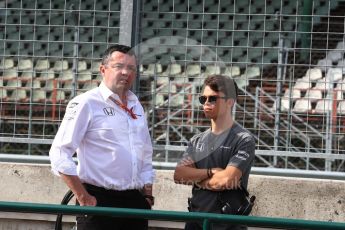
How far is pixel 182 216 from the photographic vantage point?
12.9 feet

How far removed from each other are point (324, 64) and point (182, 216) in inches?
116

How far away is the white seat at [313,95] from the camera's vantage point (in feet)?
22.0

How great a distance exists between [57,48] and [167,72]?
0.96 meters

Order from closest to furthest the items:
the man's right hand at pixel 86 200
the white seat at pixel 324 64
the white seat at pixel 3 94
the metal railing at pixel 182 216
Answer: the metal railing at pixel 182 216
the man's right hand at pixel 86 200
the white seat at pixel 324 64
the white seat at pixel 3 94

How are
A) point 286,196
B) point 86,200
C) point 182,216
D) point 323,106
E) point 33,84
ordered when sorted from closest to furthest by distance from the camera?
point 182,216 < point 86,200 < point 286,196 < point 323,106 < point 33,84

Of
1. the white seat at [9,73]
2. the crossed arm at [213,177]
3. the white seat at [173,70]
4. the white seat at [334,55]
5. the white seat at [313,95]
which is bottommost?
the crossed arm at [213,177]

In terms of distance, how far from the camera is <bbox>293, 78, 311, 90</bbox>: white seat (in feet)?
21.6

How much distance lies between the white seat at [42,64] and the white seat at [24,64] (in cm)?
7

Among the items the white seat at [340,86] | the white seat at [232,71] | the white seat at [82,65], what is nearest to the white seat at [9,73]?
the white seat at [82,65]

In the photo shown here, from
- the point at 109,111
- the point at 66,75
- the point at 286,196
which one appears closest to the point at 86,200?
the point at 109,111

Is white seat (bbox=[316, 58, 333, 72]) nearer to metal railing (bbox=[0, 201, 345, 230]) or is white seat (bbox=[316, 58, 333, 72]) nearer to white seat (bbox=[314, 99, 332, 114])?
white seat (bbox=[314, 99, 332, 114])

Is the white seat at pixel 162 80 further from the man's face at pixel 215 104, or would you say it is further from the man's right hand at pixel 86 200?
the man's right hand at pixel 86 200

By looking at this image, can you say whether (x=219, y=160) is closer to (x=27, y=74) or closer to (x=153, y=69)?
(x=153, y=69)

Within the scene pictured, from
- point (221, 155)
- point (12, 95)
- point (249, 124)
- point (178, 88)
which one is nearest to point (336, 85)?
point (249, 124)
